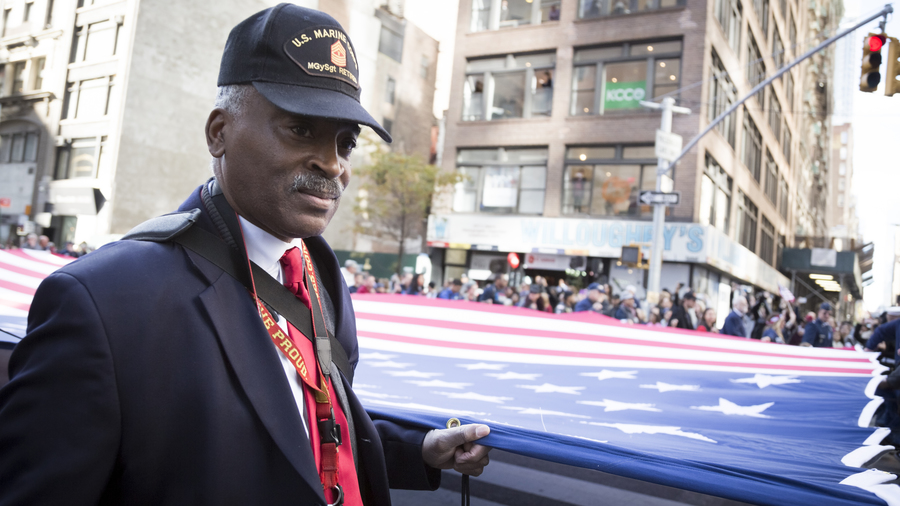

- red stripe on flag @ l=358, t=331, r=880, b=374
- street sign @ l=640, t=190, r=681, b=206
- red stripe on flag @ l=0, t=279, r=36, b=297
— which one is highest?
street sign @ l=640, t=190, r=681, b=206

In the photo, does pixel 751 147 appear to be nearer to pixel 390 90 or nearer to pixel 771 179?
pixel 771 179

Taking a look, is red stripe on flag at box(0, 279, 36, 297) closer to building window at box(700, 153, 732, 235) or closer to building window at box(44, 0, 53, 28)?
building window at box(700, 153, 732, 235)

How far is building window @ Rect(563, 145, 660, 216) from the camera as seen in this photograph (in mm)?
23969

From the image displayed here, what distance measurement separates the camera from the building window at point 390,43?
39.2m

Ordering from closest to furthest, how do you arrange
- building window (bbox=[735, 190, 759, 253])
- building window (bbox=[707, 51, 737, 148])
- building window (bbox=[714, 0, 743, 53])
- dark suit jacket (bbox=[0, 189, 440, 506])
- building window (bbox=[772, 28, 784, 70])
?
dark suit jacket (bbox=[0, 189, 440, 506])
building window (bbox=[707, 51, 737, 148])
building window (bbox=[714, 0, 743, 53])
building window (bbox=[735, 190, 759, 253])
building window (bbox=[772, 28, 784, 70])

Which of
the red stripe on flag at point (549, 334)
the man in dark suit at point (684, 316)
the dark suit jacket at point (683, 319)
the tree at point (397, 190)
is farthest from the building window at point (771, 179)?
the red stripe on flag at point (549, 334)

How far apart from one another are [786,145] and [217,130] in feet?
163

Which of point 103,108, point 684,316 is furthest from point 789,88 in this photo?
point 103,108

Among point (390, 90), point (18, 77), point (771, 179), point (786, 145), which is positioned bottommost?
point (771, 179)

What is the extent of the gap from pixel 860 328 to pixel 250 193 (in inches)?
835

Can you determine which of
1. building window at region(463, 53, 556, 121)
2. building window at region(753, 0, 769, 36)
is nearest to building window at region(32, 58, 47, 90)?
building window at region(463, 53, 556, 121)

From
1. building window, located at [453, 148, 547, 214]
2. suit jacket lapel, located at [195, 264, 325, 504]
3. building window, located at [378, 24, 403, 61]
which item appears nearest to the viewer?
suit jacket lapel, located at [195, 264, 325, 504]

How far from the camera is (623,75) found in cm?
2483

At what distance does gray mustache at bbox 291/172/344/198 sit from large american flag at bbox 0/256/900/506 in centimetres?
95
